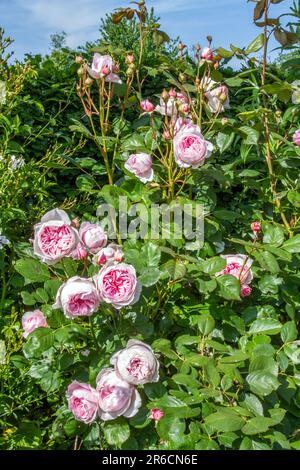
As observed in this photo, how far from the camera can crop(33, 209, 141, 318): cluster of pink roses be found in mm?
1598

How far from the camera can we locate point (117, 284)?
5.26ft

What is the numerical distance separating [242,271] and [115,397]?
67cm

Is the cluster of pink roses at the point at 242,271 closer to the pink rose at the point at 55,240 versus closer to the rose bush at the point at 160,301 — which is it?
the rose bush at the point at 160,301

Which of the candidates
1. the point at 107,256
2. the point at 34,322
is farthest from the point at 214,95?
the point at 34,322

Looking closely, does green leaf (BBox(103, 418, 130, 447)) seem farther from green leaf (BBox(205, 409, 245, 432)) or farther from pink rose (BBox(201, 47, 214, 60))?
pink rose (BBox(201, 47, 214, 60))

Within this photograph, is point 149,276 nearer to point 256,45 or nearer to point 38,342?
point 38,342

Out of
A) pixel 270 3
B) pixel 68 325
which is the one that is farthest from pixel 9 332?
pixel 270 3

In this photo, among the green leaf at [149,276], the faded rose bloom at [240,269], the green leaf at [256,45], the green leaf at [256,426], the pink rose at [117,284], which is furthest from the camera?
the green leaf at [256,45]

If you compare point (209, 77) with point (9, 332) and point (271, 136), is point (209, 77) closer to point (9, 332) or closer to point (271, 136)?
point (271, 136)

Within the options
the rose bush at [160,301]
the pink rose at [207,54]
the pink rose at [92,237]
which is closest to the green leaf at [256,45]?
the rose bush at [160,301]

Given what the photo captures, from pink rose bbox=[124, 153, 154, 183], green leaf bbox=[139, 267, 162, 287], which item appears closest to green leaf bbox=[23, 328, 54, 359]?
green leaf bbox=[139, 267, 162, 287]

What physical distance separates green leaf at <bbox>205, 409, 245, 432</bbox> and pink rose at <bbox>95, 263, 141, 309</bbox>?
1.28 feet

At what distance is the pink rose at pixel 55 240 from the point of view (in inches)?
65.6

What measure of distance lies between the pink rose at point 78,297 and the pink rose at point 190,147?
0.57 metres
